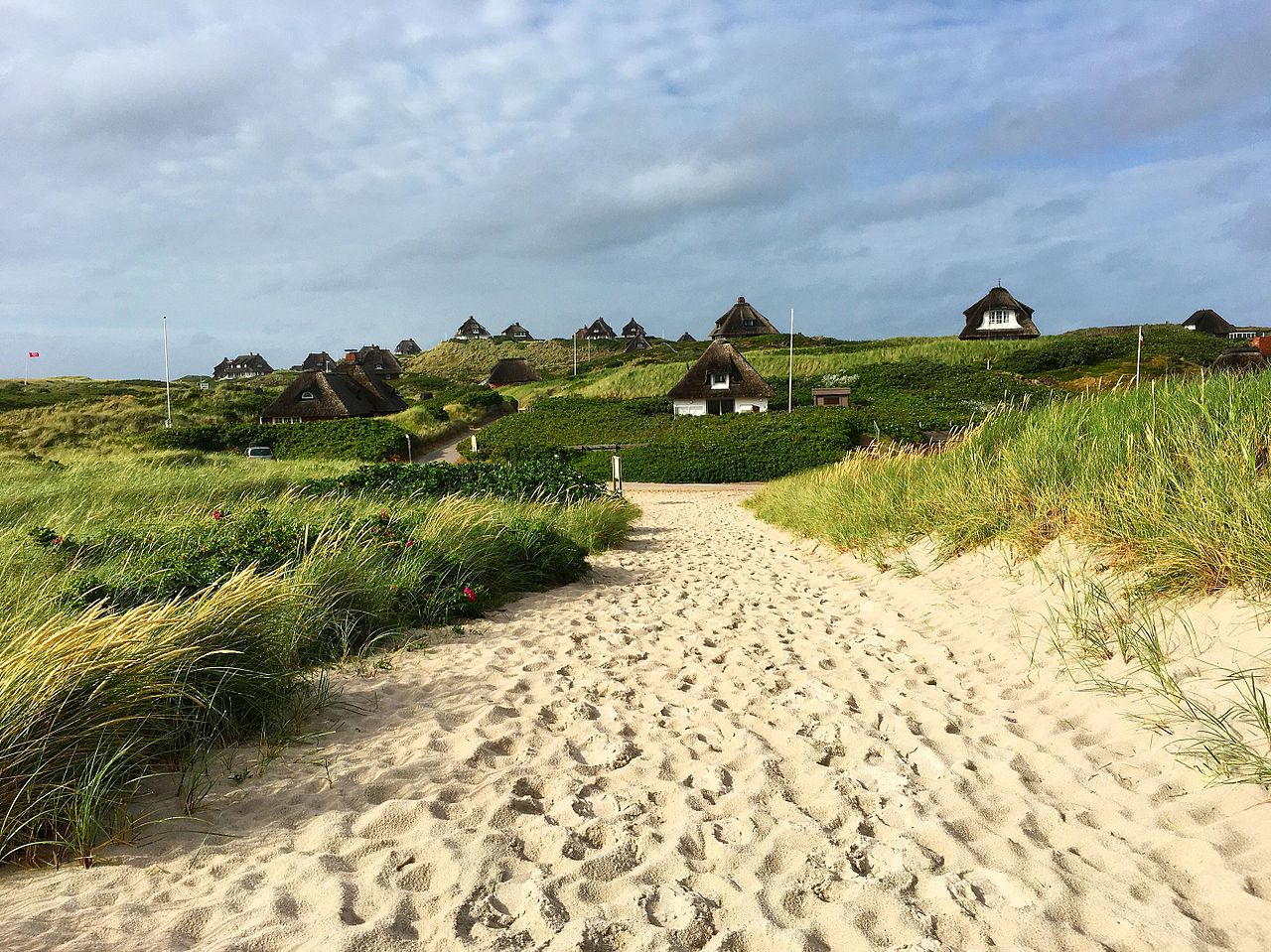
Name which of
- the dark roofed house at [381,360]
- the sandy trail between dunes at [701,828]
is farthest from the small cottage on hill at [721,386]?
the dark roofed house at [381,360]

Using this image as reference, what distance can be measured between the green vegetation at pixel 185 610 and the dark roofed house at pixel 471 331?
10458 cm

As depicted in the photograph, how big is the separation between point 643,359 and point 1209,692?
2571 inches

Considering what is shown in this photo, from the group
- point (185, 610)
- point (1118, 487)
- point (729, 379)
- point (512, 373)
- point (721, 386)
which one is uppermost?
point (512, 373)

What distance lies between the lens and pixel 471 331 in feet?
368

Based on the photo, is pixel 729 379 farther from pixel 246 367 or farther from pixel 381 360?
pixel 246 367

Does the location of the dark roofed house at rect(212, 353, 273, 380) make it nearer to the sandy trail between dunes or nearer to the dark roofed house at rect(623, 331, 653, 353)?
the dark roofed house at rect(623, 331, 653, 353)

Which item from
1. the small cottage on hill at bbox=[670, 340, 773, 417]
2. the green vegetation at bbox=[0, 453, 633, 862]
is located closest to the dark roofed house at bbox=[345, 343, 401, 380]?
the small cottage on hill at bbox=[670, 340, 773, 417]

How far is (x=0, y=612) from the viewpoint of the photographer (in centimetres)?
431

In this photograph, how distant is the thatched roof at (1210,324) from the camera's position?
71125 millimetres

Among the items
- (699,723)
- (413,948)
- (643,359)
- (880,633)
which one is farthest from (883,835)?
(643,359)

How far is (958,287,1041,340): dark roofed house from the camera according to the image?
59719mm

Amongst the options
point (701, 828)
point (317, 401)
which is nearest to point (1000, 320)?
point (317, 401)

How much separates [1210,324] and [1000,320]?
94.5ft

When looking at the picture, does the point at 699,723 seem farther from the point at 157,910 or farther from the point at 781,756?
the point at 157,910
